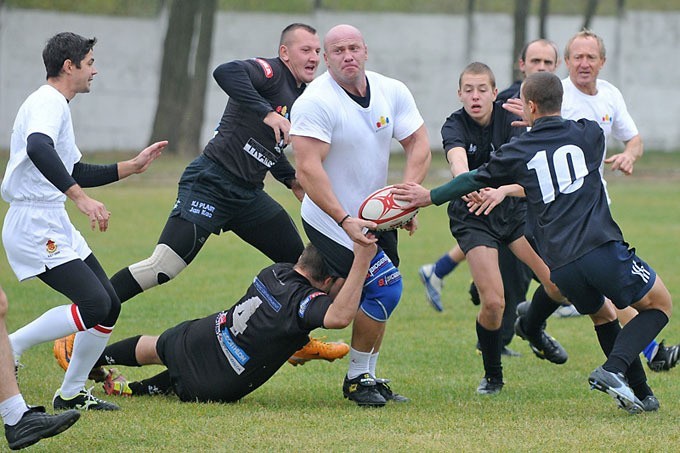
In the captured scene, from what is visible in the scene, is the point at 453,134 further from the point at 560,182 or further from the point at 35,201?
the point at 35,201

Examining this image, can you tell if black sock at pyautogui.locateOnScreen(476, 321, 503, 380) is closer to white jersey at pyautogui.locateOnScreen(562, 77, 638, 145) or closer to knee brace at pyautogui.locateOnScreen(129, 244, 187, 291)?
white jersey at pyautogui.locateOnScreen(562, 77, 638, 145)

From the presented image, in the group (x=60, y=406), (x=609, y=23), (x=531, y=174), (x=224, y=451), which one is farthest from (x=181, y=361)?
(x=609, y=23)

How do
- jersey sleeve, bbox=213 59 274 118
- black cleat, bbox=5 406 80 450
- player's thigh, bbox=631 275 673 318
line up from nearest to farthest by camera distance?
1. black cleat, bbox=5 406 80 450
2. player's thigh, bbox=631 275 673 318
3. jersey sleeve, bbox=213 59 274 118

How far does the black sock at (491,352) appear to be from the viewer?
23.0ft

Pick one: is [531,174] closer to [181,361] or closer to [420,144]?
[420,144]

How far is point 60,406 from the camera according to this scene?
629 cm

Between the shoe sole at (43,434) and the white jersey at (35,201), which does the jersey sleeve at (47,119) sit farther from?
the shoe sole at (43,434)

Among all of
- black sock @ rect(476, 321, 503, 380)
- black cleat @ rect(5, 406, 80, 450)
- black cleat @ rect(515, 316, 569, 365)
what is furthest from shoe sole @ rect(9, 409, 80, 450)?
black cleat @ rect(515, 316, 569, 365)

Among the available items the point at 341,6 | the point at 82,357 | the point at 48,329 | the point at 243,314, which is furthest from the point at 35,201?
the point at 341,6

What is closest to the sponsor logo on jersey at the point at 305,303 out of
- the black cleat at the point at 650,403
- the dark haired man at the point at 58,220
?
the dark haired man at the point at 58,220

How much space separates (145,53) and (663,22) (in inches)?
632

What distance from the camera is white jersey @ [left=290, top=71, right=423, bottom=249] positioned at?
243 inches

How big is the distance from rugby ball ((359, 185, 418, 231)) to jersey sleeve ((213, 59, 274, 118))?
1294mm

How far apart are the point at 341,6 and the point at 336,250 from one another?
89.0ft
